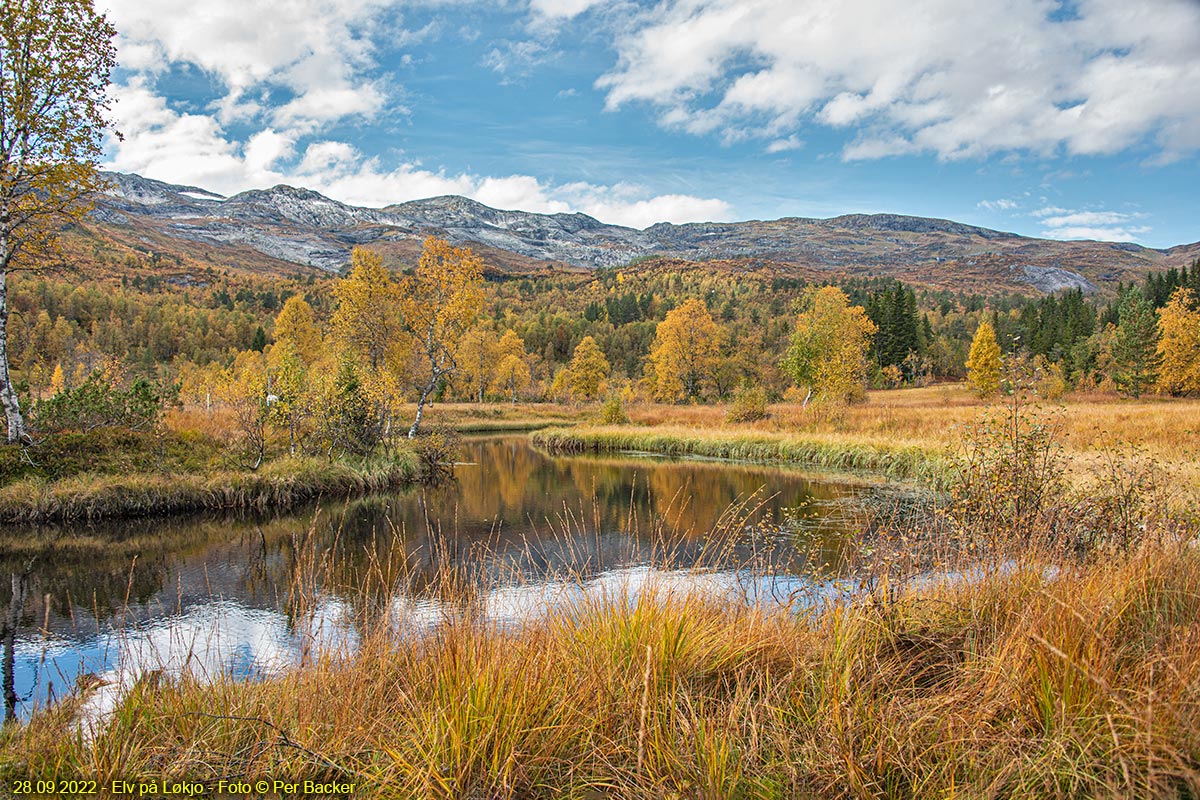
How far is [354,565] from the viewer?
11000mm

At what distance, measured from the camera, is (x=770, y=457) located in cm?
2830

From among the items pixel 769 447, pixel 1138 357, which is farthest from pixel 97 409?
pixel 1138 357

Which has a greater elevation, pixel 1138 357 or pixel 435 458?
pixel 1138 357

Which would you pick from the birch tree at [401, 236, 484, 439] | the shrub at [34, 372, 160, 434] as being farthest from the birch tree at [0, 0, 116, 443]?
the birch tree at [401, 236, 484, 439]

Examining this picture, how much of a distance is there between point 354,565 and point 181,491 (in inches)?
277

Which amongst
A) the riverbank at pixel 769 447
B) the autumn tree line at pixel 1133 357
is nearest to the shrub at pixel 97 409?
the riverbank at pixel 769 447

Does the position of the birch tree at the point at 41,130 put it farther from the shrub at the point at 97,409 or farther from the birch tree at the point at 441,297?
the birch tree at the point at 441,297

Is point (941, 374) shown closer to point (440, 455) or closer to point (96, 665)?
point (440, 455)

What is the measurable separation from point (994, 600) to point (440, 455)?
21063 millimetres

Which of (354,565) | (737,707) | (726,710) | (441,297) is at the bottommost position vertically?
(354,565)

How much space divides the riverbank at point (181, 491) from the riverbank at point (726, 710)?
11515 millimetres

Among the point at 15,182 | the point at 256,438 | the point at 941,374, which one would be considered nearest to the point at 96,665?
the point at 256,438

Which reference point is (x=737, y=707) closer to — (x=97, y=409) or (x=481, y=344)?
(x=97, y=409)

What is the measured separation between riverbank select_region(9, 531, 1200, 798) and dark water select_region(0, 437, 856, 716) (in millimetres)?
447
